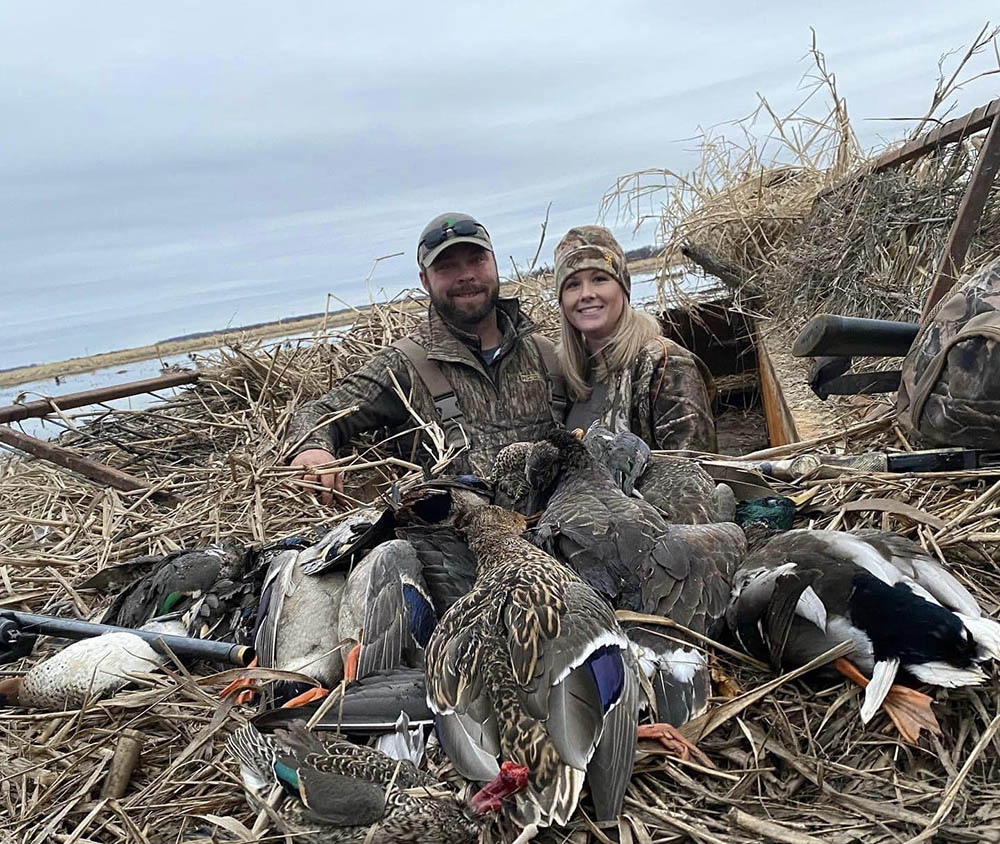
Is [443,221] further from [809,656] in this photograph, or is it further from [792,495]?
[809,656]

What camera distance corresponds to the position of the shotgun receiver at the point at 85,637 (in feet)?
8.50

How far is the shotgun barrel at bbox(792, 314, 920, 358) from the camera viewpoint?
2.99m

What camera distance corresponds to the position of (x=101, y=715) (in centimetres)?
243

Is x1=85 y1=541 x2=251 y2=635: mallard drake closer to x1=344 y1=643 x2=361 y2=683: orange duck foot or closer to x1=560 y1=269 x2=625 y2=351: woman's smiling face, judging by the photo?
x1=344 y1=643 x2=361 y2=683: orange duck foot

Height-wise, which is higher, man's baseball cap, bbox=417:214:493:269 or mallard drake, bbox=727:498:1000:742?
man's baseball cap, bbox=417:214:493:269

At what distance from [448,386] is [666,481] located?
1.91 metres

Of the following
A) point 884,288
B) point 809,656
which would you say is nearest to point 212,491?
point 809,656

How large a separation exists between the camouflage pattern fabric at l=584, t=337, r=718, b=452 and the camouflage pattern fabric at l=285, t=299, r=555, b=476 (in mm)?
500

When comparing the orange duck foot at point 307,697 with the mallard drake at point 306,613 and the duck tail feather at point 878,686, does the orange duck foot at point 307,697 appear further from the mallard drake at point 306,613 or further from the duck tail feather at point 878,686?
the duck tail feather at point 878,686

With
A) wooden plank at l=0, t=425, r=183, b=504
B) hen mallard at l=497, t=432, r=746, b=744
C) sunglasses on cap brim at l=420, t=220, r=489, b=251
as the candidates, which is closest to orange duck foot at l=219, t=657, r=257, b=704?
hen mallard at l=497, t=432, r=746, b=744

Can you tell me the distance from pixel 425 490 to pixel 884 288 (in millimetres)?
4043

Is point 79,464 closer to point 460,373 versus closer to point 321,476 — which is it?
point 321,476

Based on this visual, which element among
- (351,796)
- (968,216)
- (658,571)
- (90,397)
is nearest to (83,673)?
(351,796)

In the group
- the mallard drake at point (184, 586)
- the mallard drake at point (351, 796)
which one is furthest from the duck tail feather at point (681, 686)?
the mallard drake at point (184, 586)
